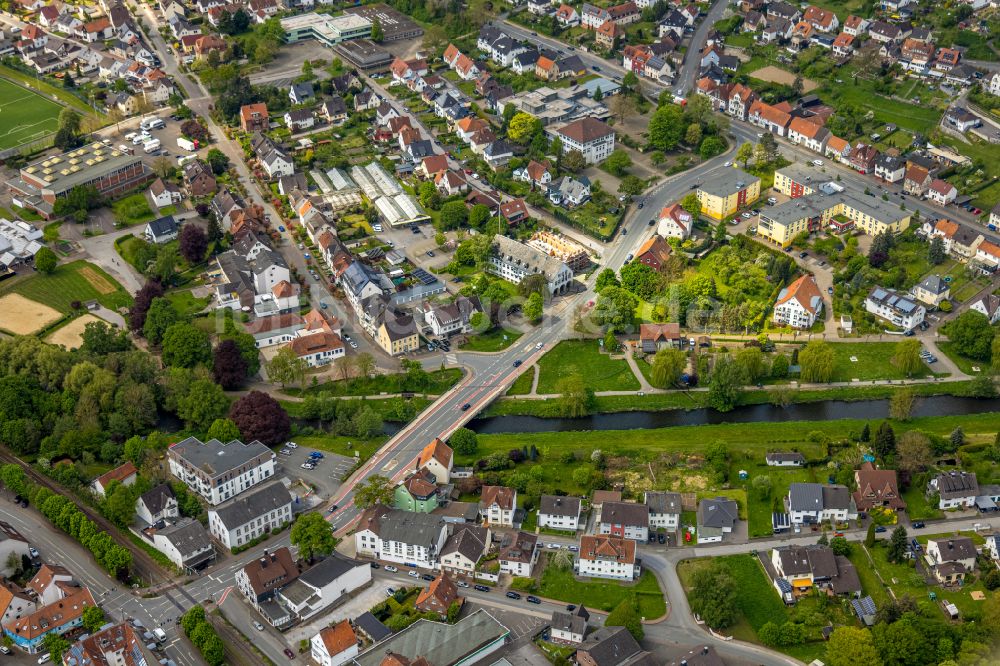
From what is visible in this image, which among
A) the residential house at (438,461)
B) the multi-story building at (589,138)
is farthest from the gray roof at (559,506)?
the multi-story building at (589,138)

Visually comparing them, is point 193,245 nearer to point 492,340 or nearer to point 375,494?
point 492,340

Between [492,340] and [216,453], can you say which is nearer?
[216,453]

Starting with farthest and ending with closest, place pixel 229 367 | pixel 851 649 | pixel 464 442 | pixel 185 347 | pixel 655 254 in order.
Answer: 1. pixel 655 254
2. pixel 185 347
3. pixel 229 367
4. pixel 464 442
5. pixel 851 649

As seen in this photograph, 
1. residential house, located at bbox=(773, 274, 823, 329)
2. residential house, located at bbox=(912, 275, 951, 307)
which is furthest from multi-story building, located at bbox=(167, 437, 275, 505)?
residential house, located at bbox=(912, 275, 951, 307)

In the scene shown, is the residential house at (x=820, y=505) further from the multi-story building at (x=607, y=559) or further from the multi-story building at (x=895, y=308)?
the multi-story building at (x=895, y=308)

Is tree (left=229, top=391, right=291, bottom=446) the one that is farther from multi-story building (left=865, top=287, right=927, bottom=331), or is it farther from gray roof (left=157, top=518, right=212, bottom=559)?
multi-story building (left=865, top=287, right=927, bottom=331)

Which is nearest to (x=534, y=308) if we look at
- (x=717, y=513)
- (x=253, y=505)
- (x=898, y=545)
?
(x=717, y=513)

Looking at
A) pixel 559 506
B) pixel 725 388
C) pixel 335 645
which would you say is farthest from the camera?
pixel 725 388
